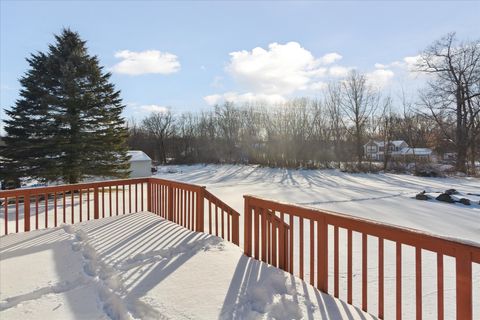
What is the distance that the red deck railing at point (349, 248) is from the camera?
196cm

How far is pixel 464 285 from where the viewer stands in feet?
6.37

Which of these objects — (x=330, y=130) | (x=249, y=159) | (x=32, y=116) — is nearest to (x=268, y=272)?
(x=32, y=116)

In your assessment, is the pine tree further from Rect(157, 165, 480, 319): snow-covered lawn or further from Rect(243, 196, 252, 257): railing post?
Rect(243, 196, 252, 257): railing post

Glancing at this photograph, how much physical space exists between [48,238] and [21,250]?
0.61 m

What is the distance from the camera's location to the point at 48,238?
17.4 ft

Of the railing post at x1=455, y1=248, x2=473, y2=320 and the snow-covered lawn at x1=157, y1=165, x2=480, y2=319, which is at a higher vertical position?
the railing post at x1=455, y1=248, x2=473, y2=320

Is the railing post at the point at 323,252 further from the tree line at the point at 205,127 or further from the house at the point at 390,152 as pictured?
the house at the point at 390,152

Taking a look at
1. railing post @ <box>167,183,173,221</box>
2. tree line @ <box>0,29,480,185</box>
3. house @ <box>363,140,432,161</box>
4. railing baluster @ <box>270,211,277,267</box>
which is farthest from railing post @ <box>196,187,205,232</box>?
house @ <box>363,140,432,161</box>

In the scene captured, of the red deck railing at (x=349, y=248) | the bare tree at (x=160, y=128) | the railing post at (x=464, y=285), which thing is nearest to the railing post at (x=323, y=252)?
the red deck railing at (x=349, y=248)

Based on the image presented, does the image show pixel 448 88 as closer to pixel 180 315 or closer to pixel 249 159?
pixel 249 159

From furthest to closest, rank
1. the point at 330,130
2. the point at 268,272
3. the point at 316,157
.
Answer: the point at 330,130 < the point at 316,157 < the point at 268,272

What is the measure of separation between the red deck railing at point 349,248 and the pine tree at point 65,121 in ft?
41.8

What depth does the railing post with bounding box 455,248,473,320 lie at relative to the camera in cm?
190

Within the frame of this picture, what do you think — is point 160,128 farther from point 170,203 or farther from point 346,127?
point 170,203
